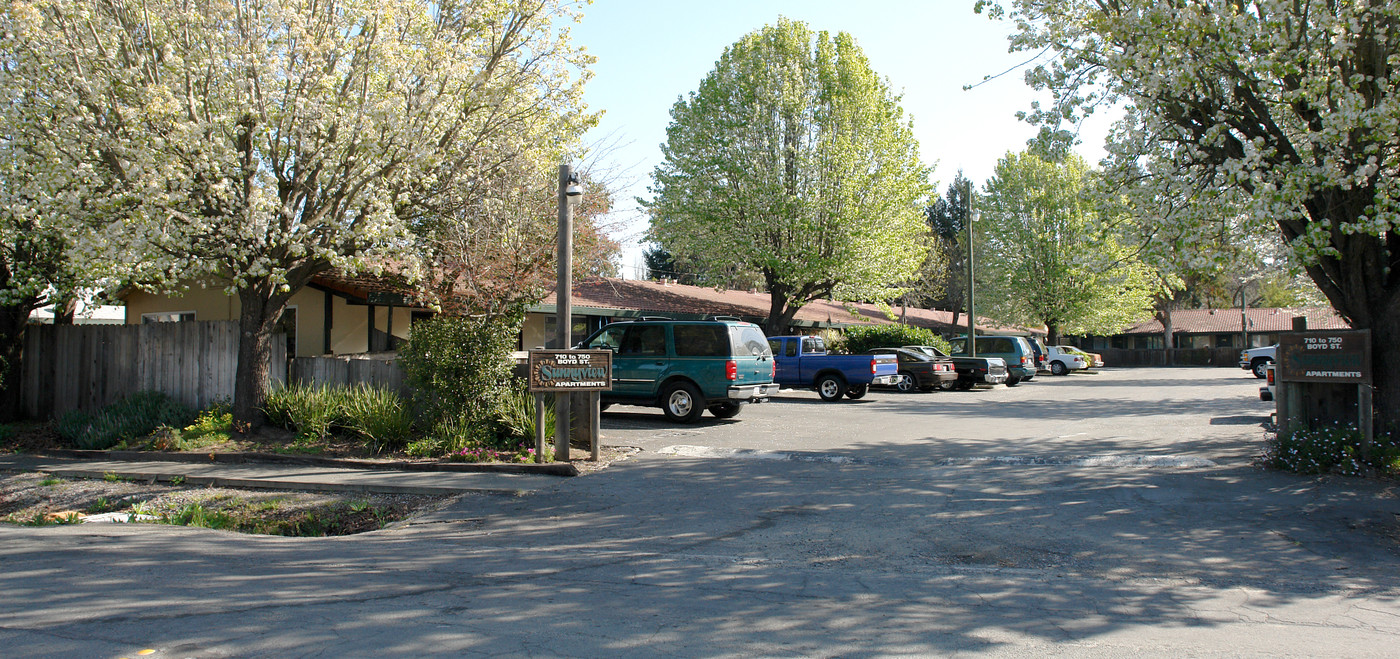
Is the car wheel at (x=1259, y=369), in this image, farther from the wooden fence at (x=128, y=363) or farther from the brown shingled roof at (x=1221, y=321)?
the wooden fence at (x=128, y=363)

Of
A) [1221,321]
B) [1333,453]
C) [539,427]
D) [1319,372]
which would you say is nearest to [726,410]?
[539,427]

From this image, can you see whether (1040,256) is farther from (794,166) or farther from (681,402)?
(681,402)

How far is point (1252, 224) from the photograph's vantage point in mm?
10086

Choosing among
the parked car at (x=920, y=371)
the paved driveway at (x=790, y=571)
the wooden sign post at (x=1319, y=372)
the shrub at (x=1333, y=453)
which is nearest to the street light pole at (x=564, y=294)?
the paved driveway at (x=790, y=571)

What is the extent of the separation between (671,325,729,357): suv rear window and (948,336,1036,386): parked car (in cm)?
1737

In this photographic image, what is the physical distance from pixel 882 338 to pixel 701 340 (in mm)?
15398

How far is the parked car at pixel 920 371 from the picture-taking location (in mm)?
25141

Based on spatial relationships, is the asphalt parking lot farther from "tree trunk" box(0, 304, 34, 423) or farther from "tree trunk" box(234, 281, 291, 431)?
"tree trunk" box(0, 304, 34, 423)

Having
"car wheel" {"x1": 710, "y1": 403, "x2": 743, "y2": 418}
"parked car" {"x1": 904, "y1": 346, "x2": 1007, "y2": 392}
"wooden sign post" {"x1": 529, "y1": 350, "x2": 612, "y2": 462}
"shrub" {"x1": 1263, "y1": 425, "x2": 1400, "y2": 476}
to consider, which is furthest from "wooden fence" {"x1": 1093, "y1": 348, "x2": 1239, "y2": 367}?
"wooden sign post" {"x1": 529, "y1": 350, "x2": 612, "y2": 462}

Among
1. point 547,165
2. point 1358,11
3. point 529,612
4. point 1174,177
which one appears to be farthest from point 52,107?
point 1358,11

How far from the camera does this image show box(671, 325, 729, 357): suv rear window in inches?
603

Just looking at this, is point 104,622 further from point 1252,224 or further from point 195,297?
point 195,297

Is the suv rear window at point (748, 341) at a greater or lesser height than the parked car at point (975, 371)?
greater

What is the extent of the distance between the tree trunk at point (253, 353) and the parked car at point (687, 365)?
18.9 ft
